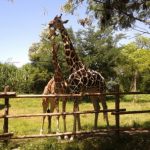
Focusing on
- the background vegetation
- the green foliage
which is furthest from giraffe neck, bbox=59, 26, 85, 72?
the green foliage

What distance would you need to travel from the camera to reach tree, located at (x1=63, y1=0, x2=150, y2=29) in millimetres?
9453

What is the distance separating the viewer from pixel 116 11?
9.77 m

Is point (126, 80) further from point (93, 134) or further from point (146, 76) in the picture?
point (93, 134)

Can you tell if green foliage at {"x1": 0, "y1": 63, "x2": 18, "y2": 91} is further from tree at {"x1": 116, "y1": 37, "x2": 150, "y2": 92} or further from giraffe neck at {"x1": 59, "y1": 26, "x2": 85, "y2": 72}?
giraffe neck at {"x1": 59, "y1": 26, "x2": 85, "y2": 72}

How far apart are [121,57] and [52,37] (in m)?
23.8

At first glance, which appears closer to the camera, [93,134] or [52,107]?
[93,134]

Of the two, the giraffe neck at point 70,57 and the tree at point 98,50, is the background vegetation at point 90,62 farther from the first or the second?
the giraffe neck at point 70,57

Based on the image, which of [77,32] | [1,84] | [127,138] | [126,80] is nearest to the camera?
[127,138]

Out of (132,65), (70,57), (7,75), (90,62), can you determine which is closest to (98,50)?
(90,62)

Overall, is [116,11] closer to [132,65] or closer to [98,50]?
[98,50]

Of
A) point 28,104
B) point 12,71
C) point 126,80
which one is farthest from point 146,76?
point 28,104

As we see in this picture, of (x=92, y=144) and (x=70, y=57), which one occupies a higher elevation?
(x=70, y=57)

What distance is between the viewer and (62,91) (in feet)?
36.1

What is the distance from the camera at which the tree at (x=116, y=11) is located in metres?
9.45
